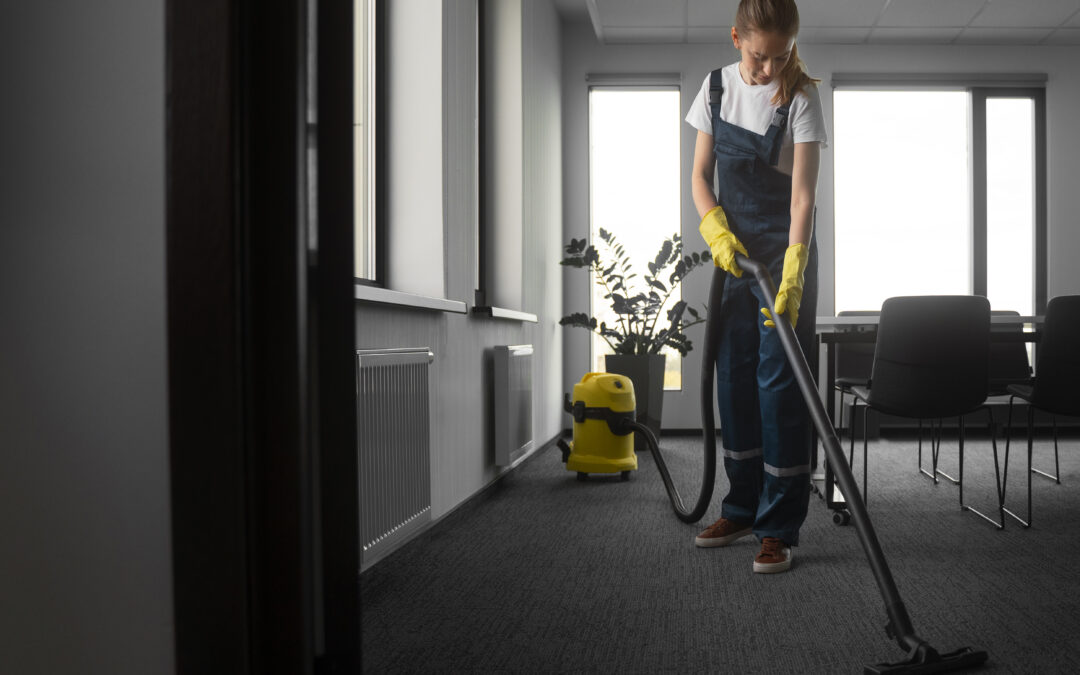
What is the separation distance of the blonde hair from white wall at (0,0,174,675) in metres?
1.54

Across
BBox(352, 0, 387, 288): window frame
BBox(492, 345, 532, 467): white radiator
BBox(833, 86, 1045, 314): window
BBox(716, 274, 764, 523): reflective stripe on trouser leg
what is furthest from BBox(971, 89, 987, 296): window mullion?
BBox(352, 0, 387, 288): window frame

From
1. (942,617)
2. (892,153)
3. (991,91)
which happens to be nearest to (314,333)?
(942,617)

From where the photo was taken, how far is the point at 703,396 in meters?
2.22

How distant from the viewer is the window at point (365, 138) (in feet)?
7.75

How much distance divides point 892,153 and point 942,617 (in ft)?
13.4

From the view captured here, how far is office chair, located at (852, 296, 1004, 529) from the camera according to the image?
2414 millimetres

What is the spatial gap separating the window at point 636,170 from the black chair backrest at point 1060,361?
2709 millimetres

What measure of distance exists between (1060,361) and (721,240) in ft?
3.83

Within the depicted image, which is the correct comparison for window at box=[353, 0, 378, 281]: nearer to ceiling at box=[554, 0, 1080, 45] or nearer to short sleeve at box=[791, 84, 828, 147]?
short sleeve at box=[791, 84, 828, 147]

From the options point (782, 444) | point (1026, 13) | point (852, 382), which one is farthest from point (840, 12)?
point (782, 444)

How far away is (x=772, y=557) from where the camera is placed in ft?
6.39

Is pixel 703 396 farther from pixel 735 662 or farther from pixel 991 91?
pixel 991 91

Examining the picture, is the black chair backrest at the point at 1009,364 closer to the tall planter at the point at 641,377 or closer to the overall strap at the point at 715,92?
the tall planter at the point at 641,377

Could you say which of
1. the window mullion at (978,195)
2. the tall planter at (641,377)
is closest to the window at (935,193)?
the window mullion at (978,195)
